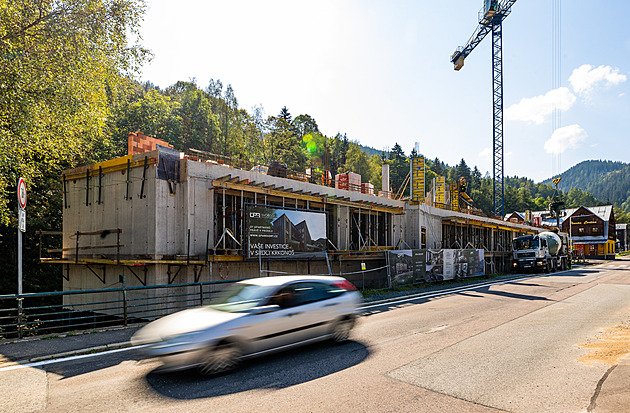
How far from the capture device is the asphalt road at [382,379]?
16.8 feet

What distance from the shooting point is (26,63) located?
12.7 meters

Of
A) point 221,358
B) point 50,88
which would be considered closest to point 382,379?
point 221,358

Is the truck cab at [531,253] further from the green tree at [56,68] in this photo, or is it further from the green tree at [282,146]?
the green tree at [282,146]

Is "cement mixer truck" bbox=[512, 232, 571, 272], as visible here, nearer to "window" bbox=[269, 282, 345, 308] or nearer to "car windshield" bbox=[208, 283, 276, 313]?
"window" bbox=[269, 282, 345, 308]

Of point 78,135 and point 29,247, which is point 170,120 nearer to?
point 29,247

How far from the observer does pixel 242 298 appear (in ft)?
23.8

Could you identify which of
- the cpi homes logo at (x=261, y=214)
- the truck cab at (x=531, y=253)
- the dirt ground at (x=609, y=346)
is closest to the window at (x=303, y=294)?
the dirt ground at (x=609, y=346)

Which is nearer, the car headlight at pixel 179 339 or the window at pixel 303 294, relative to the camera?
the car headlight at pixel 179 339

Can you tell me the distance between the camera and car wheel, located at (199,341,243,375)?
20.0 ft

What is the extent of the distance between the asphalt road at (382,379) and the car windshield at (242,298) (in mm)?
1013

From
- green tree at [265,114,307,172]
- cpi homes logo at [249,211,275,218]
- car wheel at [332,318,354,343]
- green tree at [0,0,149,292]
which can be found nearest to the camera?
car wheel at [332,318,354,343]

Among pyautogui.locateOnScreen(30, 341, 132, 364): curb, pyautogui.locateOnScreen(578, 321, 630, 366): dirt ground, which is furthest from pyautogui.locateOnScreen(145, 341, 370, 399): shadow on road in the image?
pyautogui.locateOnScreen(578, 321, 630, 366): dirt ground

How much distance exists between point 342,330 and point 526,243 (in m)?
31.7

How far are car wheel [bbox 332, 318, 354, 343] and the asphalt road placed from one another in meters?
0.20
